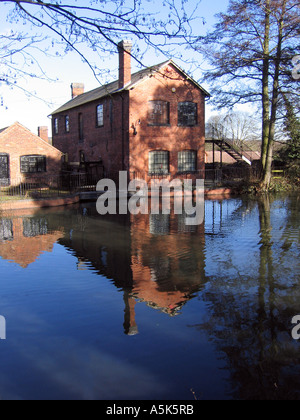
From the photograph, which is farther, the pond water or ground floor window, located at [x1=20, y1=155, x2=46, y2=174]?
ground floor window, located at [x1=20, y1=155, x2=46, y2=174]

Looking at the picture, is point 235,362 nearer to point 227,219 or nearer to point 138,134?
point 227,219

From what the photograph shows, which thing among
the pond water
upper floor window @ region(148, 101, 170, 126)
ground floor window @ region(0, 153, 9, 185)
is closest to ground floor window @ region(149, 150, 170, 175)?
upper floor window @ region(148, 101, 170, 126)

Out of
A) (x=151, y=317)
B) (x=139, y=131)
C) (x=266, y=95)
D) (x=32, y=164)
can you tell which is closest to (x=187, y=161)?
(x=139, y=131)

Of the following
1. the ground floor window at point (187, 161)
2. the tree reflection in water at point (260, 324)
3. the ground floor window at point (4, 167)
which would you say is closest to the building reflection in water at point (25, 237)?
the tree reflection in water at point (260, 324)

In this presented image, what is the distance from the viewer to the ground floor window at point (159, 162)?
2439 centimetres

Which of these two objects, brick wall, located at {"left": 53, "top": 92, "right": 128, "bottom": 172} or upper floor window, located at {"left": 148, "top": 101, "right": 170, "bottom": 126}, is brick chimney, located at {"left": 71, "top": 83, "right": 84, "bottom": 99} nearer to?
brick wall, located at {"left": 53, "top": 92, "right": 128, "bottom": 172}

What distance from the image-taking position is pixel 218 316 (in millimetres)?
5000

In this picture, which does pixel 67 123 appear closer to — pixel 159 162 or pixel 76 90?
pixel 76 90

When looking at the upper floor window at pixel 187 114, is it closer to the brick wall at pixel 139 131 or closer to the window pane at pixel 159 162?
the brick wall at pixel 139 131

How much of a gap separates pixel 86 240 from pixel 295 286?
18.8ft

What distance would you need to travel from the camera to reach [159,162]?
24656 millimetres

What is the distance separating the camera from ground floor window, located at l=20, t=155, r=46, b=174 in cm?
2539

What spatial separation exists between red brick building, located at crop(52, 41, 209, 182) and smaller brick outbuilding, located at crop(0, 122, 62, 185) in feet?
10.9

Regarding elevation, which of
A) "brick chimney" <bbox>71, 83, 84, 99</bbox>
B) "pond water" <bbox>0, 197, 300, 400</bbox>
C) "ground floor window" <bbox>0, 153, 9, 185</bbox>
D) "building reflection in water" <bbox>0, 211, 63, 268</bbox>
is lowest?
"pond water" <bbox>0, 197, 300, 400</bbox>
